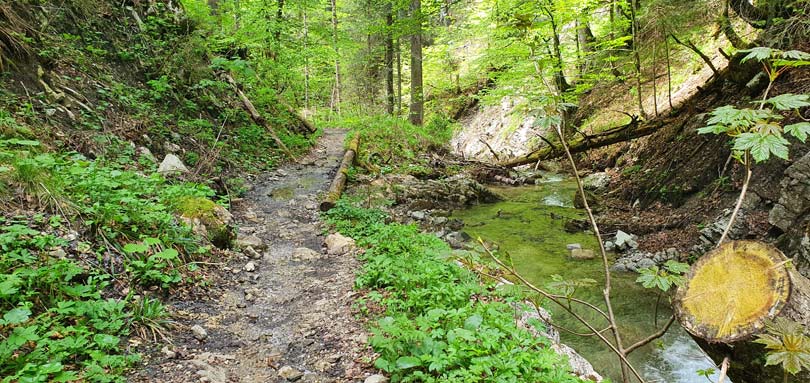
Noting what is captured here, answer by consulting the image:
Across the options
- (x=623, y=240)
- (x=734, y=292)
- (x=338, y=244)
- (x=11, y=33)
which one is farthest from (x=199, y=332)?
(x=623, y=240)

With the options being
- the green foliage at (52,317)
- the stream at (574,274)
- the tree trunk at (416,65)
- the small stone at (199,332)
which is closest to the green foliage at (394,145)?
the tree trunk at (416,65)

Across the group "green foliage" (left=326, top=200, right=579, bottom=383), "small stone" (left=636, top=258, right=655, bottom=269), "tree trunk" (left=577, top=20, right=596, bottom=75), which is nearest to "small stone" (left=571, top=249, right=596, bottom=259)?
"small stone" (left=636, top=258, right=655, bottom=269)

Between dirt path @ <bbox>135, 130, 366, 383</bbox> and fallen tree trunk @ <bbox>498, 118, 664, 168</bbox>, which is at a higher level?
fallen tree trunk @ <bbox>498, 118, 664, 168</bbox>

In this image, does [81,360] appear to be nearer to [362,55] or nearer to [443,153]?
[443,153]

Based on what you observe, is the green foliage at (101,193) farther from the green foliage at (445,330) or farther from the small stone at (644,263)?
the small stone at (644,263)

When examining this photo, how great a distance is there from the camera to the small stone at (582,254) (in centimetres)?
709

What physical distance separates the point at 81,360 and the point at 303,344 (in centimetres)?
162

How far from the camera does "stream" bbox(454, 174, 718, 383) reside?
4.40 meters

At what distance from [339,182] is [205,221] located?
371 centimetres

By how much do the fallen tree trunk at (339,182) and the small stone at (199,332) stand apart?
13.2ft

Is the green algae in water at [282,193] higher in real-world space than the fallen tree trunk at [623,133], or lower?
lower

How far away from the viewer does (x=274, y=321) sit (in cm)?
412

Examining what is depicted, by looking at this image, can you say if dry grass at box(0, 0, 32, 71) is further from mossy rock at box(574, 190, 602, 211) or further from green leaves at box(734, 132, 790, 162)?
mossy rock at box(574, 190, 602, 211)

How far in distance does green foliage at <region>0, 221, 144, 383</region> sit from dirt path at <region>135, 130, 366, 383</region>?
0.35 m
